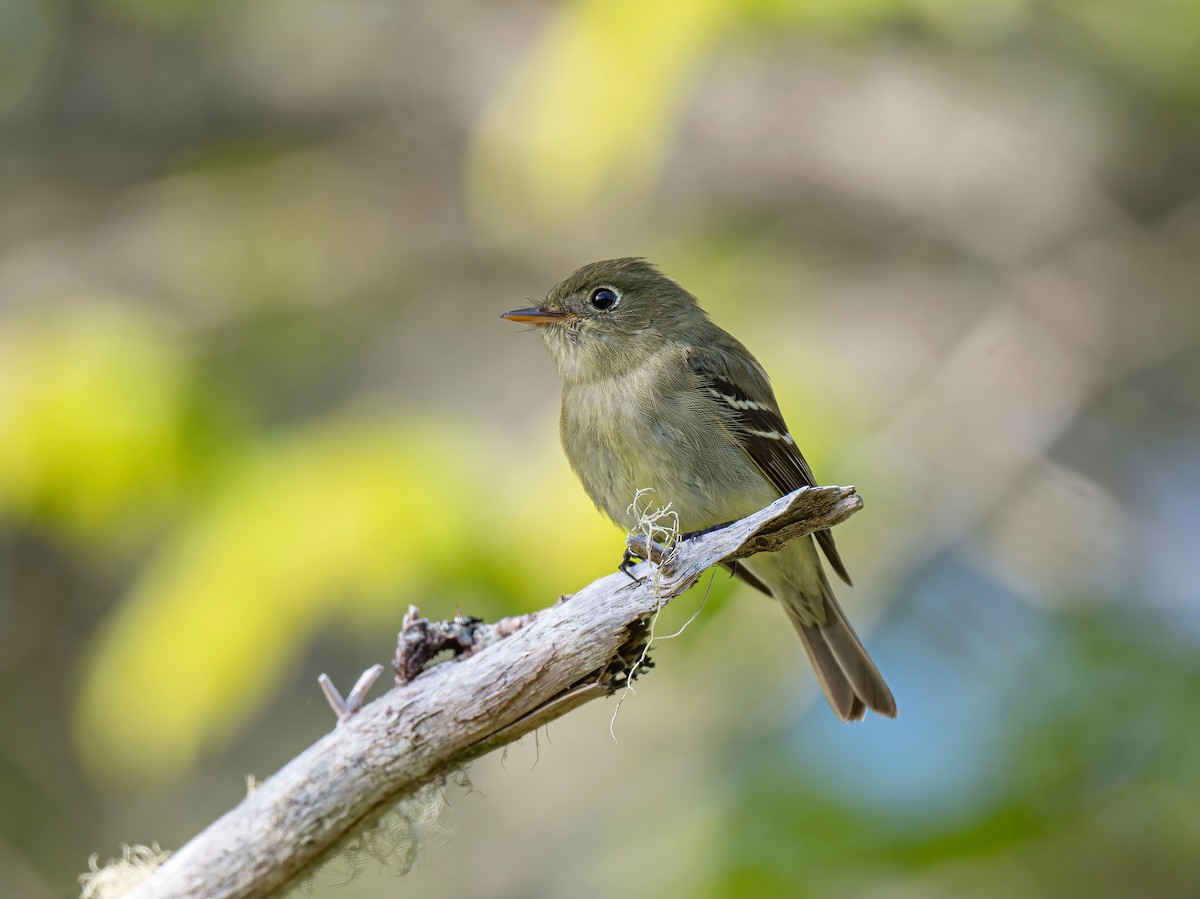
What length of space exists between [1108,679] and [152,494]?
385cm

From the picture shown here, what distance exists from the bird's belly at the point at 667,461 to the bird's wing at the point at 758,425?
0.19 feet

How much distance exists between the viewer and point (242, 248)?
6742 millimetres

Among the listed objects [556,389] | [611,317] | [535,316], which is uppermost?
[556,389]

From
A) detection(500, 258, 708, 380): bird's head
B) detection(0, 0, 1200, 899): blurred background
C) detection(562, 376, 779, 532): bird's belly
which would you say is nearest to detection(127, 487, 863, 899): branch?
detection(0, 0, 1200, 899): blurred background

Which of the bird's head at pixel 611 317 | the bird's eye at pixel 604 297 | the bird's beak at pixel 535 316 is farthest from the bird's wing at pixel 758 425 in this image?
the bird's beak at pixel 535 316

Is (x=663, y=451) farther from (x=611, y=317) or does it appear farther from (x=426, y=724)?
(x=426, y=724)

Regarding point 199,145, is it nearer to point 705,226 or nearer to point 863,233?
point 705,226

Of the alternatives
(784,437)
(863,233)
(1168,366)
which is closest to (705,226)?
(863,233)

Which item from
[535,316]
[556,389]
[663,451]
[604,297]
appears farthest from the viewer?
[556,389]

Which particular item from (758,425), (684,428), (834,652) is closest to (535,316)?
(684,428)

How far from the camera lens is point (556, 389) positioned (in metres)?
6.60

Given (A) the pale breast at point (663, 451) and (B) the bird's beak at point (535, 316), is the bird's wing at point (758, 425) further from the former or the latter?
(B) the bird's beak at point (535, 316)

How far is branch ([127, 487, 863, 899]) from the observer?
2.79 metres

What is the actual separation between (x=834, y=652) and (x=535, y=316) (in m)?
1.71
